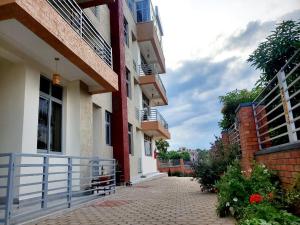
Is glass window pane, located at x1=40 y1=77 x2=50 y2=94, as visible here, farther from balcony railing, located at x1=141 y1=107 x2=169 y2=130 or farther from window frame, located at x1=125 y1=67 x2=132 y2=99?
balcony railing, located at x1=141 y1=107 x2=169 y2=130

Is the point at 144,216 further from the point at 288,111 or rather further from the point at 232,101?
the point at 232,101

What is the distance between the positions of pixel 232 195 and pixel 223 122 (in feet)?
43.2

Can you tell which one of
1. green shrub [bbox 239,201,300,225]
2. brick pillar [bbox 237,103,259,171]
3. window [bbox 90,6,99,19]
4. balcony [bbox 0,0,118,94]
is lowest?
green shrub [bbox 239,201,300,225]

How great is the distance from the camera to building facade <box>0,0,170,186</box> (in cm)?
639

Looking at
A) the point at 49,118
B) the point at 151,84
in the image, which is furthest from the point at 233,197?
the point at 151,84

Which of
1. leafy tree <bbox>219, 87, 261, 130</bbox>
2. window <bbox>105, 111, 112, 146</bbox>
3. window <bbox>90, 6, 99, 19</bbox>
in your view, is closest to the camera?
window <bbox>90, 6, 99, 19</bbox>

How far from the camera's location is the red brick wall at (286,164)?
418cm

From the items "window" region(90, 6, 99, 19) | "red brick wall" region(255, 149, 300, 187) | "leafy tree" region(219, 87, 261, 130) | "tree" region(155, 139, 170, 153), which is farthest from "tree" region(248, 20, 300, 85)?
"tree" region(155, 139, 170, 153)

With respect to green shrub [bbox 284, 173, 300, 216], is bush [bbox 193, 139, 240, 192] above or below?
above

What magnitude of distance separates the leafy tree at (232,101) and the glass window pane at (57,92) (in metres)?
10.3

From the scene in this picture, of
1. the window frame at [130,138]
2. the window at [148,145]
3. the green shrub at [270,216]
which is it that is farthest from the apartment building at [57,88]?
the window at [148,145]

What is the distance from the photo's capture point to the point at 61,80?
9359mm

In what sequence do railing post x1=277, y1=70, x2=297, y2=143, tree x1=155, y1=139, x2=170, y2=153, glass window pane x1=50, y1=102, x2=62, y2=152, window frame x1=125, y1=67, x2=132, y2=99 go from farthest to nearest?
tree x1=155, y1=139, x2=170, y2=153 → window frame x1=125, y1=67, x2=132, y2=99 → glass window pane x1=50, y1=102, x2=62, y2=152 → railing post x1=277, y1=70, x2=297, y2=143

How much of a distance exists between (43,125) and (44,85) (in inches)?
49.3
